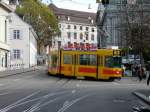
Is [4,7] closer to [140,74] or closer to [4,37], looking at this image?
[4,37]

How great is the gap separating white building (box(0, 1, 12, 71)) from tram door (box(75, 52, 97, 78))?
2963cm

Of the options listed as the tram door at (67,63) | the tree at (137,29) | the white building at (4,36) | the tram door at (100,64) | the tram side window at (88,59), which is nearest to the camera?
the tram door at (100,64)

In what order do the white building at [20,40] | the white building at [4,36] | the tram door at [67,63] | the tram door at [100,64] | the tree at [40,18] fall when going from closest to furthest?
the tram door at [100,64], the tram door at [67,63], the white building at [4,36], the white building at [20,40], the tree at [40,18]

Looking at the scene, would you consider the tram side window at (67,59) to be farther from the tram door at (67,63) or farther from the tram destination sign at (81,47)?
the tram destination sign at (81,47)

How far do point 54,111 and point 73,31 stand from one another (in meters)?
174

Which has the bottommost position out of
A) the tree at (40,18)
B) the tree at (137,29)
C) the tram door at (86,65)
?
the tram door at (86,65)

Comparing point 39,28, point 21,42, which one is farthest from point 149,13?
point 39,28

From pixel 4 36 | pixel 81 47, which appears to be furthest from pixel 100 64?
pixel 4 36

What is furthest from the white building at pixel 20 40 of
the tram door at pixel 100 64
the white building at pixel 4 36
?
the tram door at pixel 100 64

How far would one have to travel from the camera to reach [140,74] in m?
54.5

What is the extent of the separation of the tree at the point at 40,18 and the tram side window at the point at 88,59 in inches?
2688

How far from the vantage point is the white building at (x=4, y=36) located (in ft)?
273

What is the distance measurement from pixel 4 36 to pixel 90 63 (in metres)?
35.7

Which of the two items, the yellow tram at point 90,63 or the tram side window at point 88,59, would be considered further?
the tram side window at point 88,59
